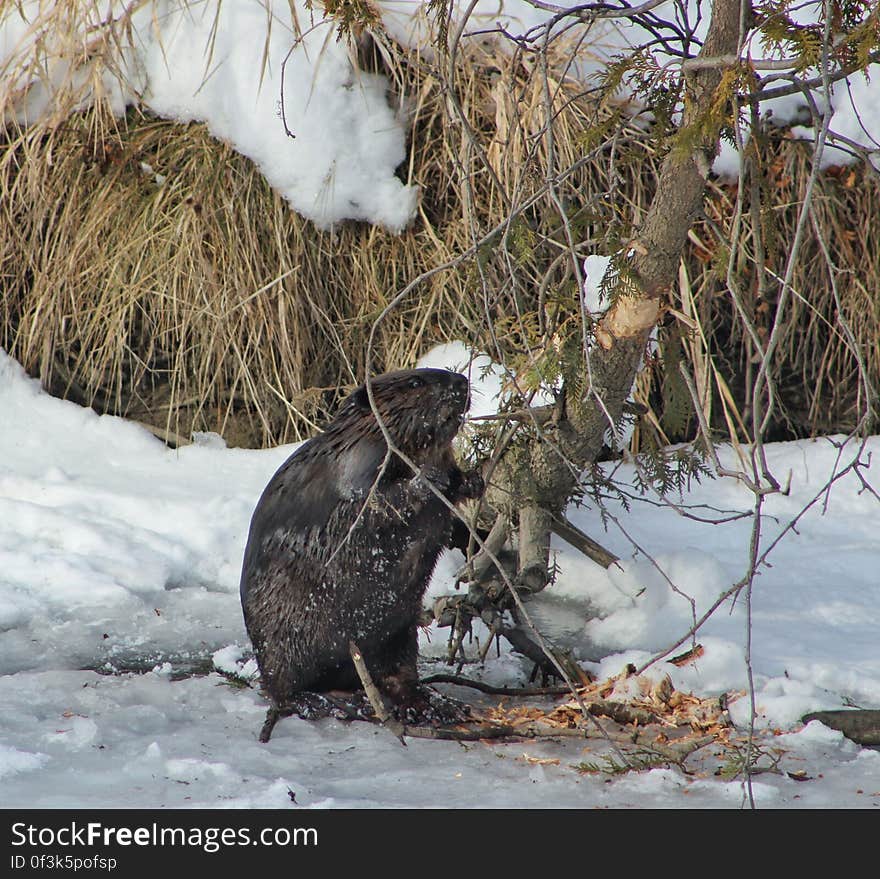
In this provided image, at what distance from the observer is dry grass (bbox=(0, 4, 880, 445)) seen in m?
3.84

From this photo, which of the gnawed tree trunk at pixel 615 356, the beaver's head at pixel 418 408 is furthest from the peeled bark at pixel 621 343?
the beaver's head at pixel 418 408

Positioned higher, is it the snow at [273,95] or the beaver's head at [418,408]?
the snow at [273,95]

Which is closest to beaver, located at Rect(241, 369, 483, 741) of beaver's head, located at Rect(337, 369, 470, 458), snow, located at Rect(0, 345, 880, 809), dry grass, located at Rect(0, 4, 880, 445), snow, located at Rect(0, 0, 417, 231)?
beaver's head, located at Rect(337, 369, 470, 458)

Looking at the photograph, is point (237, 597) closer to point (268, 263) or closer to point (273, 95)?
point (268, 263)

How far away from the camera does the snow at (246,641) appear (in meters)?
1.96

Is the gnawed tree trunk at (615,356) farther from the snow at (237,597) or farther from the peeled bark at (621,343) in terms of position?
the snow at (237,597)

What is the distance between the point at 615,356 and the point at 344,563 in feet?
2.59

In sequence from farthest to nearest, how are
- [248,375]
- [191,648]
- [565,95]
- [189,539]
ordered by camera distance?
[248,375] < [565,95] < [189,539] < [191,648]

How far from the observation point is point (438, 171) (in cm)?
400

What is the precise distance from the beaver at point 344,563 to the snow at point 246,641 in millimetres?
140

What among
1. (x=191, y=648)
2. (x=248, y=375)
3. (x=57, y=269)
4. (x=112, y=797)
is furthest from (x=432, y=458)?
(x=57, y=269)

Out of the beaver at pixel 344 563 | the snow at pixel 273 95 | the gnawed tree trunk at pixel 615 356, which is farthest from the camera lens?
the snow at pixel 273 95

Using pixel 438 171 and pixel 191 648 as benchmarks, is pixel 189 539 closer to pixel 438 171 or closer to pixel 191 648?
pixel 191 648
